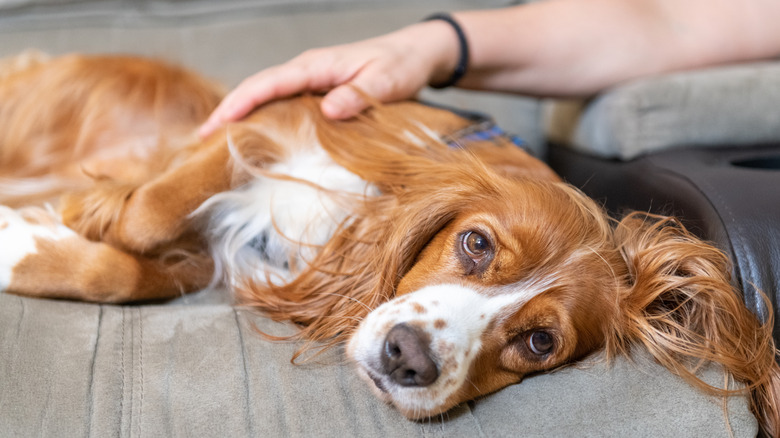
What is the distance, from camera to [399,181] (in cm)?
166

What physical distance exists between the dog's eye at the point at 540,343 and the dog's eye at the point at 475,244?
232 millimetres

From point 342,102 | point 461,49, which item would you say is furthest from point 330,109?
point 461,49

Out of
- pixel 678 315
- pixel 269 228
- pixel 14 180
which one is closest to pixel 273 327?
pixel 269 228

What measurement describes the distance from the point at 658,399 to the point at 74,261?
1446 mm

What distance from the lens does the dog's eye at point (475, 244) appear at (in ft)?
4.79

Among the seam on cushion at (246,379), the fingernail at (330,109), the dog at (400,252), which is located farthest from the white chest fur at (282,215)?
the seam on cushion at (246,379)

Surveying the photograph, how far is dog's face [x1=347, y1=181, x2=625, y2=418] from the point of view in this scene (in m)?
1.27

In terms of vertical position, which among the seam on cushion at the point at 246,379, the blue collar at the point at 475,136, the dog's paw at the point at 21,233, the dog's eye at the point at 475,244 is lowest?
the seam on cushion at the point at 246,379

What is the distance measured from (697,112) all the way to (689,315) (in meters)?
0.79

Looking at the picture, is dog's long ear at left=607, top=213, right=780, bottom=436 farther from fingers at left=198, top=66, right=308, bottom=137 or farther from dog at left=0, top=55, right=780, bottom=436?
fingers at left=198, top=66, right=308, bottom=137

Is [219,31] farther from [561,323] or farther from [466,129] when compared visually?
[561,323]

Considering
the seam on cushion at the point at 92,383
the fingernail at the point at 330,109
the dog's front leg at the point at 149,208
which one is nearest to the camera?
the seam on cushion at the point at 92,383

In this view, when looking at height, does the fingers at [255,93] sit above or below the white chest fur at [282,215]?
above

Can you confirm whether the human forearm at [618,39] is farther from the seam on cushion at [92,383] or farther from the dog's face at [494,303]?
the seam on cushion at [92,383]
